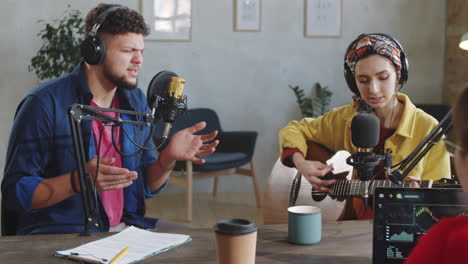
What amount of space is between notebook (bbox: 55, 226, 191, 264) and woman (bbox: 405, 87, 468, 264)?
0.78 metres

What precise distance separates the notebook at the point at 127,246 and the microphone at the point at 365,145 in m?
0.52

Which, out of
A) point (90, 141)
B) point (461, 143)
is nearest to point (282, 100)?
point (90, 141)

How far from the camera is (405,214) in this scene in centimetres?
143

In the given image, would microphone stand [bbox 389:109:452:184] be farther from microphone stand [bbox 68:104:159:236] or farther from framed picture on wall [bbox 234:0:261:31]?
framed picture on wall [bbox 234:0:261:31]

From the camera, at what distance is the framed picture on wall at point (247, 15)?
17.4 feet

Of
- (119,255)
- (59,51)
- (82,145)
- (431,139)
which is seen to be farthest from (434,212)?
(59,51)

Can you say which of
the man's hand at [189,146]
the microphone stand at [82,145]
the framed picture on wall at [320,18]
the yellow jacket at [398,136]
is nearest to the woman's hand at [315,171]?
→ the yellow jacket at [398,136]

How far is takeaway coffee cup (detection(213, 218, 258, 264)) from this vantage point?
4.23 ft

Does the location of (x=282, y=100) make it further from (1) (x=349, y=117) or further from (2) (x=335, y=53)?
(1) (x=349, y=117)

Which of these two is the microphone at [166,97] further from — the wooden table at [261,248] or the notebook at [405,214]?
the notebook at [405,214]

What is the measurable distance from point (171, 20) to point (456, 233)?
461 cm

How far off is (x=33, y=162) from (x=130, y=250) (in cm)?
61

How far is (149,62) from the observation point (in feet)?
17.2

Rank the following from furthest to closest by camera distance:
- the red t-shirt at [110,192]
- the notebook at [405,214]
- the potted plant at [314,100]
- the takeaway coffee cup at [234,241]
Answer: the potted plant at [314,100] → the red t-shirt at [110,192] → the notebook at [405,214] → the takeaway coffee cup at [234,241]
